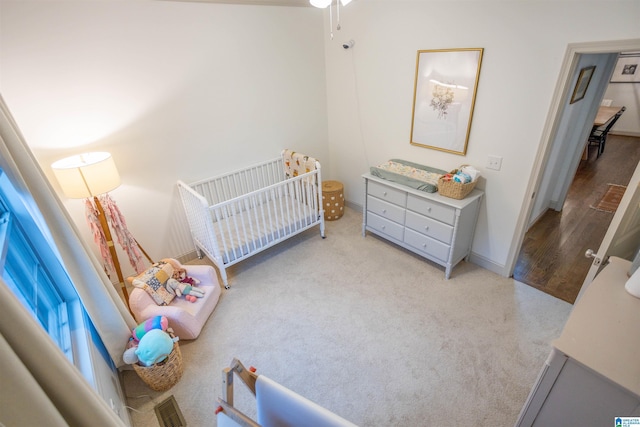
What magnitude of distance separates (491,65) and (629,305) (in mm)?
1798

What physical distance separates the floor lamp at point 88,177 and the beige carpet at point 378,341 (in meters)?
1.25

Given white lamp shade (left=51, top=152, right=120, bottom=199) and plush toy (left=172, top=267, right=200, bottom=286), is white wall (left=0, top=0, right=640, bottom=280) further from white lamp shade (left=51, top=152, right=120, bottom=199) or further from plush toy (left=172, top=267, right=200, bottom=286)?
plush toy (left=172, top=267, right=200, bottom=286)

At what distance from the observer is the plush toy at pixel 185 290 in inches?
94.0

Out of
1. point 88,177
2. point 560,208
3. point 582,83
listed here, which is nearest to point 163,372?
point 88,177

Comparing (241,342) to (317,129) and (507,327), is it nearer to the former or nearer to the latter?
(507,327)

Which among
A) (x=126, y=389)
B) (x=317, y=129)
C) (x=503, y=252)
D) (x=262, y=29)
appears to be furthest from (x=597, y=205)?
(x=126, y=389)

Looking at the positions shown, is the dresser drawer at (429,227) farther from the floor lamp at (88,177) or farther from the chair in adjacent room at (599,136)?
the chair in adjacent room at (599,136)

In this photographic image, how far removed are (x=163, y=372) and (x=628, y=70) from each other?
30.4ft

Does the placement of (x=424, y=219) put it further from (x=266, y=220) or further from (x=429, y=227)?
(x=266, y=220)

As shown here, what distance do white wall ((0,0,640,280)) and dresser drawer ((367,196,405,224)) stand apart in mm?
571

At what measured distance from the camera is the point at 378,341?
2.21 m

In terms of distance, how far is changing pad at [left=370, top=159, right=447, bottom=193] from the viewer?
2682 mm

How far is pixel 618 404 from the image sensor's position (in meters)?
1.08


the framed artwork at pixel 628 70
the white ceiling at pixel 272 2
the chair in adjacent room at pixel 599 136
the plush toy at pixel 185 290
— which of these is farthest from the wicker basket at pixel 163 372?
the framed artwork at pixel 628 70
